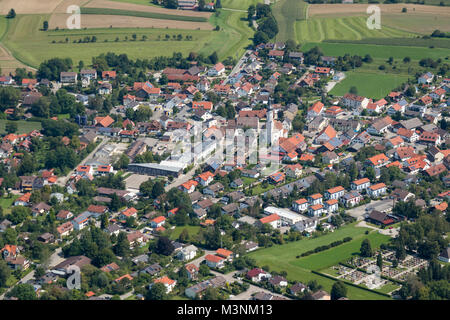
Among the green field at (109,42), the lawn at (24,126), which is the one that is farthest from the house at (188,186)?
the green field at (109,42)

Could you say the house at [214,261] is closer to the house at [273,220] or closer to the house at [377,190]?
the house at [273,220]

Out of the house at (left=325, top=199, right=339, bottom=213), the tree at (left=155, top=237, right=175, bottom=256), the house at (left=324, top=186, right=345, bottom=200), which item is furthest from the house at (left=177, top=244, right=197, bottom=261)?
the house at (left=324, top=186, right=345, bottom=200)

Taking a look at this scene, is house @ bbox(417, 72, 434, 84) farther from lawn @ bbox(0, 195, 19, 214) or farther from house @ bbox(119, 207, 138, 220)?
lawn @ bbox(0, 195, 19, 214)

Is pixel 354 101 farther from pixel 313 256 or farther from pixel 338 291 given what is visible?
pixel 338 291

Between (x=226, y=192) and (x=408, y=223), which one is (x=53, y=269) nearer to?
(x=226, y=192)

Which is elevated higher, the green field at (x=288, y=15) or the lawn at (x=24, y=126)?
the green field at (x=288, y=15)

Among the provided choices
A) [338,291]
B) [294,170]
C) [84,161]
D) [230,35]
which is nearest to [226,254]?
[338,291]
